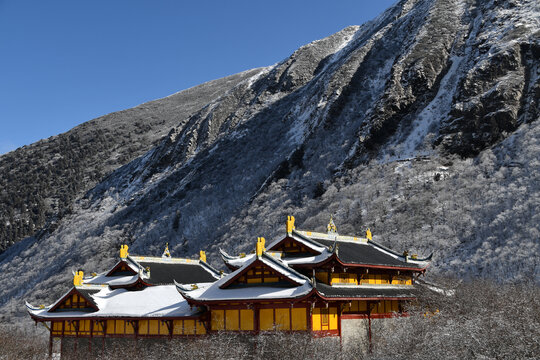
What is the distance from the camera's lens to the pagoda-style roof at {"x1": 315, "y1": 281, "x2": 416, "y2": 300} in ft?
87.9

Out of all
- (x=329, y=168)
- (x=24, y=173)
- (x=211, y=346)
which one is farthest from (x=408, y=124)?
(x=24, y=173)

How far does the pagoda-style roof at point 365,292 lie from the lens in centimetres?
2679

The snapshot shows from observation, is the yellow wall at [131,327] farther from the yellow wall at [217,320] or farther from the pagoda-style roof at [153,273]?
the pagoda-style roof at [153,273]

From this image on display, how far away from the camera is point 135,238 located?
9188 cm

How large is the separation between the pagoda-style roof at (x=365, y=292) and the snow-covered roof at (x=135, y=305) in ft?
26.5

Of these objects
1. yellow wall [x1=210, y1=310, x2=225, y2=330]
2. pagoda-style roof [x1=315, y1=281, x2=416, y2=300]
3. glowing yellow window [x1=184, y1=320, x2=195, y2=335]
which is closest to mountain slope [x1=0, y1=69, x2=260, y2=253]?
glowing yellow window [x1=184, y1=320, x2=195, y2=335]

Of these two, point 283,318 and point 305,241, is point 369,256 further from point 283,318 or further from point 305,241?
point 283,318

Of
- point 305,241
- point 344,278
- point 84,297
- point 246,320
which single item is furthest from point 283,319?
point 84,297

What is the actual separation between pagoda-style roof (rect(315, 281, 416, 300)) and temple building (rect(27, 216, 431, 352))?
0.08 meters

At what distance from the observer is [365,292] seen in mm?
29688

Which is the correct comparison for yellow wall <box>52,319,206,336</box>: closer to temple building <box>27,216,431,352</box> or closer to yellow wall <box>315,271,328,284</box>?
temple building <box>27,216,431,352</box>

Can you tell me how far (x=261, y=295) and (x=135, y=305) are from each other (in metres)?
11.0

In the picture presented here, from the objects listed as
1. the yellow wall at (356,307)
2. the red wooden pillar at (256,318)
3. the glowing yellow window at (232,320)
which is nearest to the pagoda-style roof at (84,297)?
the glowing yellow window at (232,320)

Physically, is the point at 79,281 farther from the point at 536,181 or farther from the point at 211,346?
the point at 536,181
